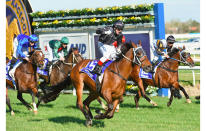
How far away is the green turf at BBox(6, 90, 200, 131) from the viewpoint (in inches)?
287

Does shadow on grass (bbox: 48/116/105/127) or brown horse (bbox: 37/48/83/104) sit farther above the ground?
brown horse (bbox: 37/48/83/104)

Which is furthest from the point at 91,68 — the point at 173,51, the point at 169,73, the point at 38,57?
the point at 173,51

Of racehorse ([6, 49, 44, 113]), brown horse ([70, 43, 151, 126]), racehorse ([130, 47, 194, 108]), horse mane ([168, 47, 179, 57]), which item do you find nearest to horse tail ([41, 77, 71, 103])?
racehorse ([6, 49, 44, 113])

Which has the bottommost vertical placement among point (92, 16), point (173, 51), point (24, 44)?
point (173, 51)

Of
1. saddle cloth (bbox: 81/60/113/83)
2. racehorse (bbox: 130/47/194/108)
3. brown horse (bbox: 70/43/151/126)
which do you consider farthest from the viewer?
racehorse (bbox: 130/47/194/108)

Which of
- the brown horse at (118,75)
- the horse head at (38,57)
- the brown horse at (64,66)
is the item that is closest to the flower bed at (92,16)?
the brown horse at (64,66)

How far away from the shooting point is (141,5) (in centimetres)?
1241

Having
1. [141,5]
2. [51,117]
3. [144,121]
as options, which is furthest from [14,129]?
[141,5]

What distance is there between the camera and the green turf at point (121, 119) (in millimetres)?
7297

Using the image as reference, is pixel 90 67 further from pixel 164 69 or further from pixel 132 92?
pixel 132 92

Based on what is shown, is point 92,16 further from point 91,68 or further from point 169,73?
point 91,68

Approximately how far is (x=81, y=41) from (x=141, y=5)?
2784 mm

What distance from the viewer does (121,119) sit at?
816 centimetres

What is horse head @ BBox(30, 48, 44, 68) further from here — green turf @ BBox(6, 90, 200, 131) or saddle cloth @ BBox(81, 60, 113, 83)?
saddle cloth @ BBox(81, 60, 113, 83)
